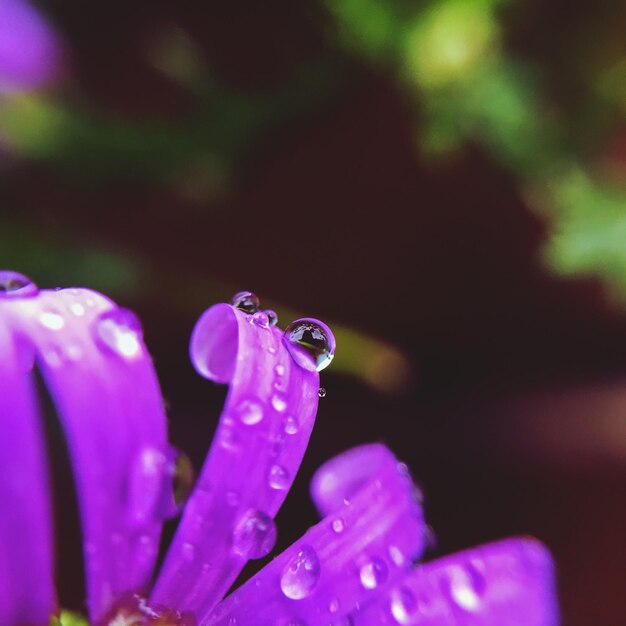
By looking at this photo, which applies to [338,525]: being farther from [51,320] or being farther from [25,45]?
[25,45]

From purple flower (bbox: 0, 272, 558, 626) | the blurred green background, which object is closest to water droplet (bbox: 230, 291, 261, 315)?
purple flower (bbox: 0, 272, 558, 626)

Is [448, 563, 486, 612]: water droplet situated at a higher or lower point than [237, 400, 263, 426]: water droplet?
lower

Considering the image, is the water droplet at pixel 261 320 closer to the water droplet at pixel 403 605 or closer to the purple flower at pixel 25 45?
the water droplet at pixel 403 605

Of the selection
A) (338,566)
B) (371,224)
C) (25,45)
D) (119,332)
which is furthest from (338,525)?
(25,45)

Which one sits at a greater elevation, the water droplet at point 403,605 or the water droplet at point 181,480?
the water droplet at point 403,605

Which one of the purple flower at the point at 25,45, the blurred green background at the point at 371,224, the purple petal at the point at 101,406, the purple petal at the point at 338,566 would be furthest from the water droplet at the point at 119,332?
the purple flower at the point at 25,45

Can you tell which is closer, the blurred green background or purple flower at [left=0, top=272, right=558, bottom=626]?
purple flower at [left=0, top=272, right=558, bottom=626]

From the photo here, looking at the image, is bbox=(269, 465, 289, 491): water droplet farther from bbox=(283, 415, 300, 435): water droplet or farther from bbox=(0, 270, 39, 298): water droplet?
bbox=(0, 270, 39, 298): water droplet
